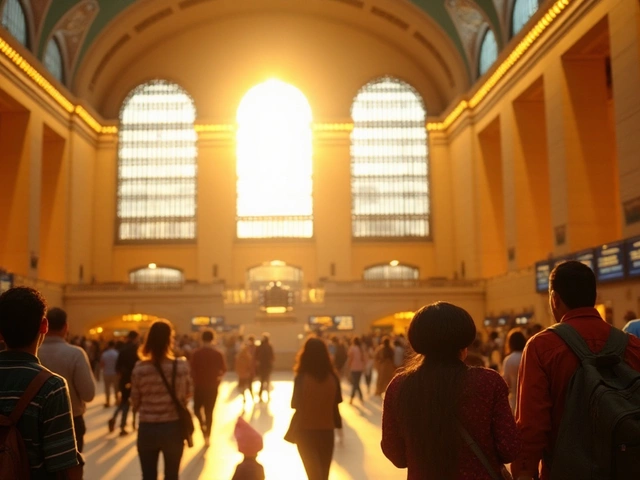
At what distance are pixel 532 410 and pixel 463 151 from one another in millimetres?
34060

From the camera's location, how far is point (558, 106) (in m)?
24.9

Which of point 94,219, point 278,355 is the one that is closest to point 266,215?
point 94,219

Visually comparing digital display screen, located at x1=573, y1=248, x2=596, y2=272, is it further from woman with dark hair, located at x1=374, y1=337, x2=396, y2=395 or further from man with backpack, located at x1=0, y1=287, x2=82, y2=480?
man with backpack, located at x1=0, y1=287, x2=82, y2=480

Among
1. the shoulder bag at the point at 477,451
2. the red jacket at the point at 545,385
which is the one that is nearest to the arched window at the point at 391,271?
the red jacket at the point at 545,385

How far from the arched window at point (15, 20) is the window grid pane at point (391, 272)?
1889 cm

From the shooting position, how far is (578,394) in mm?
2881

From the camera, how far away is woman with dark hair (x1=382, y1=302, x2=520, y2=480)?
269 cm

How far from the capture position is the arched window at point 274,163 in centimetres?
3959

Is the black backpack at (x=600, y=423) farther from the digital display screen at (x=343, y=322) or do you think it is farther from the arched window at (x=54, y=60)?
the arched window at (x=54, y=60)

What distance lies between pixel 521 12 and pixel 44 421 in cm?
2893

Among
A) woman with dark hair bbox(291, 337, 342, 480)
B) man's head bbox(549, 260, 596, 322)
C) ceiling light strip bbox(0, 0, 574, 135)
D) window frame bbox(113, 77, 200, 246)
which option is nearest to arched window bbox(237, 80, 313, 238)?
ceiling light strip bbox(0, 0, 574, 135)

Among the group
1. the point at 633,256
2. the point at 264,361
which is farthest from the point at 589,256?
the point at 264,361

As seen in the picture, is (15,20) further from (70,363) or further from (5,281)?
(70,363)

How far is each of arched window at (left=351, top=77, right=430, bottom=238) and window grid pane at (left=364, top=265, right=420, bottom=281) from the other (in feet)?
5.82
